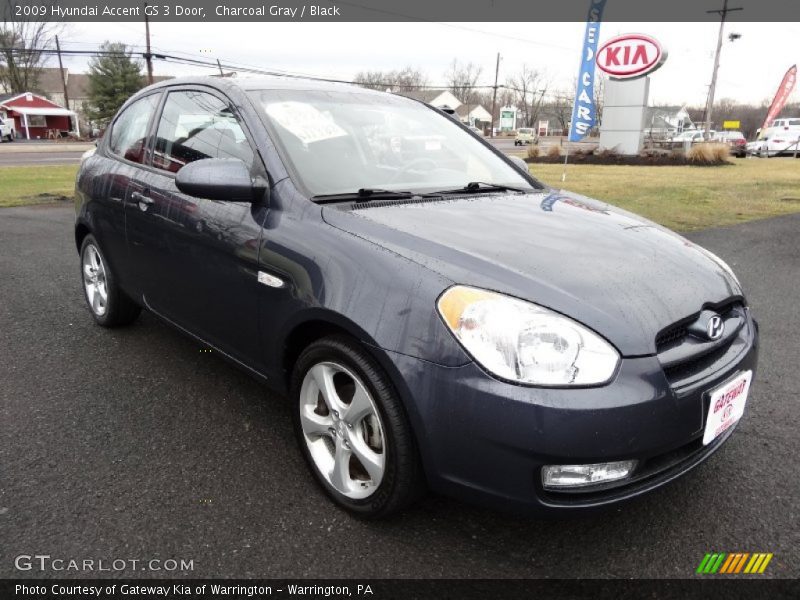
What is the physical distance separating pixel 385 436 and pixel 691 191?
12.2 meters

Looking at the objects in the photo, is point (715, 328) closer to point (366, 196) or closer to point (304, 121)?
point (366, 196)

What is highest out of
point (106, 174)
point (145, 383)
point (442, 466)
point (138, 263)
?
point (106, 174)

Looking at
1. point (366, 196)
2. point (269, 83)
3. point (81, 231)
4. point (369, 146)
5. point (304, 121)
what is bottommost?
point (81, 231)

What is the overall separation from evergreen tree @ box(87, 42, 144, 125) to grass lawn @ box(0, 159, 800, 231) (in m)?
37.6

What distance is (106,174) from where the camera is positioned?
3615 mm

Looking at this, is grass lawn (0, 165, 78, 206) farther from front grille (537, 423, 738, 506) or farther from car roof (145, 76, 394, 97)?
front grille (537, 423, 738, 506)

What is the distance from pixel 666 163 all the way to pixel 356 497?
21.3 metres

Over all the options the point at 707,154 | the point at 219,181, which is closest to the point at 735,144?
the point at 707,154

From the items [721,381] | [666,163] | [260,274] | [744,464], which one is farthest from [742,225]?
[666,163]

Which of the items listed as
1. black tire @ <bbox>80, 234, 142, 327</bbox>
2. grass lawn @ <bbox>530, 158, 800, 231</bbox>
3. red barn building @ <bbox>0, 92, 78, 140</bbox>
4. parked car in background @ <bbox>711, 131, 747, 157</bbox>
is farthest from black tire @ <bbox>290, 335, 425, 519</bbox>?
red barn building @ <bbox>0, 92, 78, 140</bbox>

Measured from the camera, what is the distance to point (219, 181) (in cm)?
232

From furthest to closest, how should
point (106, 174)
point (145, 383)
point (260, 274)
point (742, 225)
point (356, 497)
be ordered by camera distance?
point (742, 225)
point (106, 174)
point (145, 383)
point (260, 274)
point (356, 497)

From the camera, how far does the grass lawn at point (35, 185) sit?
1041 centimetres

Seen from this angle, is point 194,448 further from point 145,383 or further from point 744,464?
point 744,464
